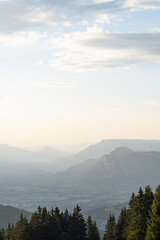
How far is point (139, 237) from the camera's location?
2618 inches

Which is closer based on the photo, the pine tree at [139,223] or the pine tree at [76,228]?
the pine tree at [139,223]

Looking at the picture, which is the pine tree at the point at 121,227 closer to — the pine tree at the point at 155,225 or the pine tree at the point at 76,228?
the pine tree at the point at 76,228

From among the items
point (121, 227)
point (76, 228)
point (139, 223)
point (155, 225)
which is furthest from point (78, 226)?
point (155, 225)

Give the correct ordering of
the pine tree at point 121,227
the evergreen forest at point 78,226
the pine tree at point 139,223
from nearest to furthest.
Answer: the pine tree at point 139,223
the evergreen forest at point 78,226
the pine tree at point 121,227

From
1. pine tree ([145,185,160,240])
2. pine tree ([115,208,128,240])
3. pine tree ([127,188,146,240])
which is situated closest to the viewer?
pine tree ([145,185,160,240])

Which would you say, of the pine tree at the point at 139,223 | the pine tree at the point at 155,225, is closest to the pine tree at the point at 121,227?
the pine tree at the point at 139,223

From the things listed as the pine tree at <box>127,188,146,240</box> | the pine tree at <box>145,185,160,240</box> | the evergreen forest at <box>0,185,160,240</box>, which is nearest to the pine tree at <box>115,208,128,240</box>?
the evergreen forest at <box>0,185,160,240</box>

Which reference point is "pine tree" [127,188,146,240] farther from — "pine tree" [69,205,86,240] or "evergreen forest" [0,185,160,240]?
"pine tree" [69,205,86,240]

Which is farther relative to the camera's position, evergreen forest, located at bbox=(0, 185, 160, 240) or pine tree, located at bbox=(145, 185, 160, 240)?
evergreen forest, located at bbox=(0, 185, 160, 240)

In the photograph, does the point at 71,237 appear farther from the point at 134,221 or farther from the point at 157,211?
the point at 157,211

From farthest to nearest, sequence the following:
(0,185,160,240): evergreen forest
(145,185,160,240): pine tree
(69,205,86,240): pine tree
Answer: (69,205,86,240): pine tree
(0,185,160,240): evergreen forest
(145,185,160,240): pine tree

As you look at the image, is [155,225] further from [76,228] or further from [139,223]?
[76,228]

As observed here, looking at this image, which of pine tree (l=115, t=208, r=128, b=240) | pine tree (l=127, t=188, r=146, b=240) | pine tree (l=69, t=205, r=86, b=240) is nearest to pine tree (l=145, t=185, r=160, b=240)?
pine tree (l=127, t=188, r=146, b=240)

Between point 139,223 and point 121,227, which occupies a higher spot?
point 139,223
